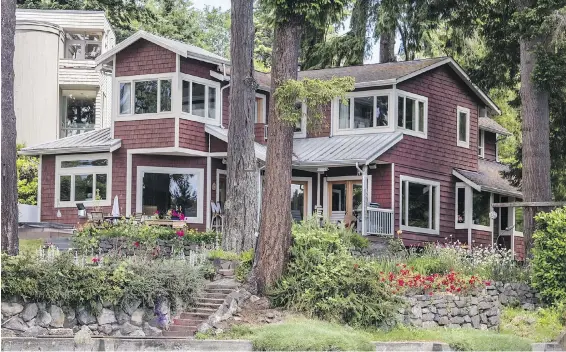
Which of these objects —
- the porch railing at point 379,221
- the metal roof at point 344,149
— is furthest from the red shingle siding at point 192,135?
the porch railing at point 379,221

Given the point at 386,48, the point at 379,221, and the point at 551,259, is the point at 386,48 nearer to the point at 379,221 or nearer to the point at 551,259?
the point at 379,221

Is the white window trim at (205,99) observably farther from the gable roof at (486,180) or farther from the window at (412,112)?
the gable roof at (486,180)

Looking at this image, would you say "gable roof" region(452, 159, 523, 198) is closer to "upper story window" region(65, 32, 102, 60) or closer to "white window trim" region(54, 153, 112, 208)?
"white window trim" region(54, 153, 112, 208)

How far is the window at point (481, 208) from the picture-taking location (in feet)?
113

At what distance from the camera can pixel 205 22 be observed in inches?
2672

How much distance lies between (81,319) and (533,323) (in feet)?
30.6

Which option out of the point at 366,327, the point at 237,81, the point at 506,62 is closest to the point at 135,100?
the point at 237,81

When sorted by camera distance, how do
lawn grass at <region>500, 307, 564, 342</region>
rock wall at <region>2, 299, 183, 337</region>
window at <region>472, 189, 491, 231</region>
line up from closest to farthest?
rock wall at <region>2, 299, 183, 337</region>
lawn grass at <region>500, 307, 564, 342</region>
window at <region>472, 189, 491, 231</region>

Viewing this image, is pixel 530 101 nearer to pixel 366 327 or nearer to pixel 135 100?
pixel 366 327

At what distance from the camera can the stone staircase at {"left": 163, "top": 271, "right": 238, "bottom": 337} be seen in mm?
18875

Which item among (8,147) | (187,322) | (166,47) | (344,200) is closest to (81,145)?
(166,47)

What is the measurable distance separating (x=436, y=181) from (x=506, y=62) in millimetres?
4922

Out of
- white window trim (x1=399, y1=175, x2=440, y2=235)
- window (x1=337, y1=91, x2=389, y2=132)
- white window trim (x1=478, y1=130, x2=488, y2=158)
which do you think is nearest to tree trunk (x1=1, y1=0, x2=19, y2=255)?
window (x1=337, y1=91, x2=389, y2=132)

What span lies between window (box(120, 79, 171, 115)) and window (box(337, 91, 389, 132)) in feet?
18.5
